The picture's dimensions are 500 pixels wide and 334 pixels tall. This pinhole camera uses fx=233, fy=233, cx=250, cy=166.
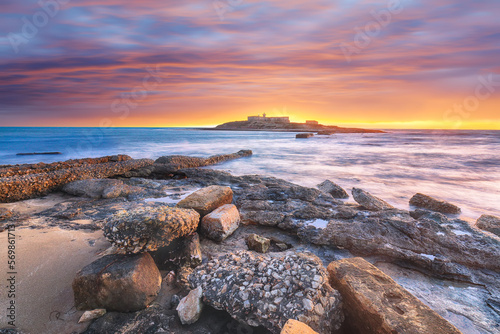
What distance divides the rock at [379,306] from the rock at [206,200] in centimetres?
228

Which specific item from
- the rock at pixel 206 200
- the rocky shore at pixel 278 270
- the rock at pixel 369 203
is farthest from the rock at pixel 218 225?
the rock at pixel 369 203

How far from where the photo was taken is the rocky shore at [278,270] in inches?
82.1

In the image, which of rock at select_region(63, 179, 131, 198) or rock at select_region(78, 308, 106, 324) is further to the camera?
rock at select_region(63, 179, 131, 198)

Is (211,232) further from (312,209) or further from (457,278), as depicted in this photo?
(457,278)

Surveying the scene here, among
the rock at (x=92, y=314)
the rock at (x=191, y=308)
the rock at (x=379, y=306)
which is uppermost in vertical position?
the rock at (x=379, y=306)

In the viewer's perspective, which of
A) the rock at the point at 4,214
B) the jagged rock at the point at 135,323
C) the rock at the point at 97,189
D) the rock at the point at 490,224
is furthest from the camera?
the rock at the point at 97,189

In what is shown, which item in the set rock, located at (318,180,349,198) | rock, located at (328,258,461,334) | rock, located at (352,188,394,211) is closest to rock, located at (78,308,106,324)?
rock, located at (328,258,461,334)

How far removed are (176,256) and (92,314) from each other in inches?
39.0

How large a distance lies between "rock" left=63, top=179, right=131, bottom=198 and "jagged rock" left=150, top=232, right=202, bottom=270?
12.1 feet

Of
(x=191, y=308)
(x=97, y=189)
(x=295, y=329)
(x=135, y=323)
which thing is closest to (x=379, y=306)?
(x=295, y=329)

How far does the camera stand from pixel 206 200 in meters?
4.12

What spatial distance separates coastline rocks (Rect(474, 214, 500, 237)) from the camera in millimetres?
4181

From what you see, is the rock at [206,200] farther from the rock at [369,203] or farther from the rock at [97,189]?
the rock at [369,203]

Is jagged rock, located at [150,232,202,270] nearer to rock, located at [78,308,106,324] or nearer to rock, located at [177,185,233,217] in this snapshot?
rock, located at [78,308,106,324]
